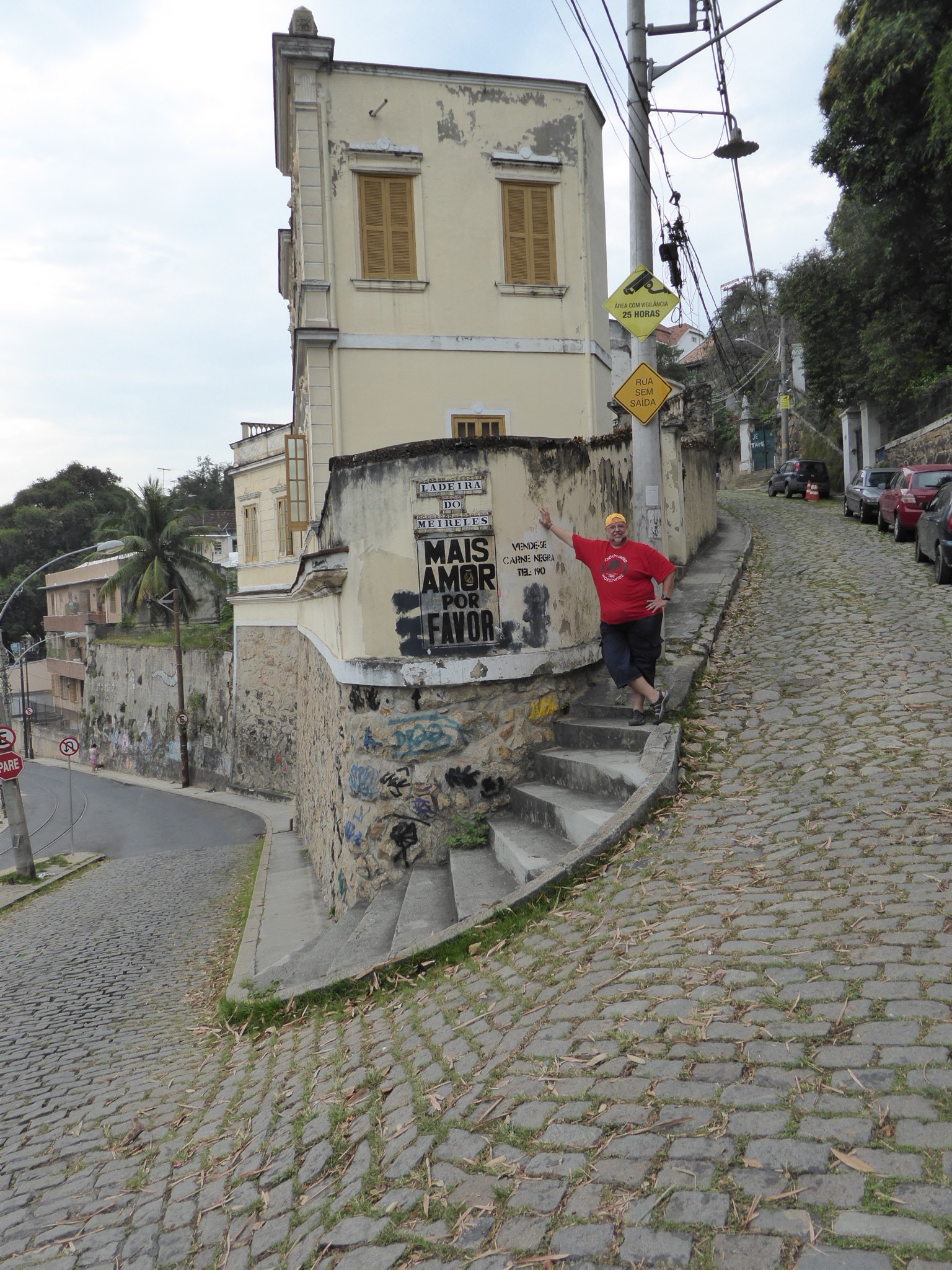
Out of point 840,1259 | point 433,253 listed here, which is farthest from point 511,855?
point 433,253

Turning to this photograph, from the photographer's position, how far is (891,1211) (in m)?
2.41

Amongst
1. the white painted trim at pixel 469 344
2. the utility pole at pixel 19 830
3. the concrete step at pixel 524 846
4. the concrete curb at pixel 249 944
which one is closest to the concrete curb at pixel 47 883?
the utility pole at pixel 19 830

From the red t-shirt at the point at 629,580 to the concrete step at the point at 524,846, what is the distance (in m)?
1.68

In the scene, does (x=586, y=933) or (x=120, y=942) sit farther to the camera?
(x=120, y=942)

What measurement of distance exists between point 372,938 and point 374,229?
13.3 meters

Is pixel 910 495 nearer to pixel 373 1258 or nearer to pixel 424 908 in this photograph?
pixel 424 908

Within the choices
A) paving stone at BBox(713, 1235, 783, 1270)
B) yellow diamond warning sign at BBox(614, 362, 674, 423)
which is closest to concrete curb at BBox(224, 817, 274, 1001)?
paving stone at BBox(713, 1235, 783, 1270)

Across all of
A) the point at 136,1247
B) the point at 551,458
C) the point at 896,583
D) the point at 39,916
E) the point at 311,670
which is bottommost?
the point at 39,916

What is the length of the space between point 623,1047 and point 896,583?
10582mm

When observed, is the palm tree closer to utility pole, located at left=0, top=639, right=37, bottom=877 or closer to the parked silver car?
utility pole, located at left=0, top=639, right=37, bottom=877

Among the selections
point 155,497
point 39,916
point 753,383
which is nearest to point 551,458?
point 39,916

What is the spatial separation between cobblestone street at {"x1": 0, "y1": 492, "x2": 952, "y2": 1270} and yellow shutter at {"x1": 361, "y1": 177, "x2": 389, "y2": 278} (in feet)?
38.2

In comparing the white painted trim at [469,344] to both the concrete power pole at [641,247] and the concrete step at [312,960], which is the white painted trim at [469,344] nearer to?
the concrete power pole at [641,247]

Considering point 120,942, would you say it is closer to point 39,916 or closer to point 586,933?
point 39,916
